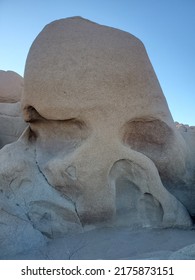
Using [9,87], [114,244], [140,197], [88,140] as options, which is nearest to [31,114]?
[88,140]

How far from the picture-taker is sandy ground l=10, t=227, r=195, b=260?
9.04 ft

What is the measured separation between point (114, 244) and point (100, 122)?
110 cm

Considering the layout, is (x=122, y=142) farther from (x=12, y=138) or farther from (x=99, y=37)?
(x=12, y=138)

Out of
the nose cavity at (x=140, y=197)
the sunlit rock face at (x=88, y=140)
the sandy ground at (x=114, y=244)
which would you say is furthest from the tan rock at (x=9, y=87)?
the sandy ground at (x=114, y=244)

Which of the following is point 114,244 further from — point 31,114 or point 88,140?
point 31,114

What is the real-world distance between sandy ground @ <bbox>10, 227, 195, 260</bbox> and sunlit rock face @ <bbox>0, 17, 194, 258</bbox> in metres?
0.11

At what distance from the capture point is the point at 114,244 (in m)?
2.95

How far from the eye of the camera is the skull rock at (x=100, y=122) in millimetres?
3186

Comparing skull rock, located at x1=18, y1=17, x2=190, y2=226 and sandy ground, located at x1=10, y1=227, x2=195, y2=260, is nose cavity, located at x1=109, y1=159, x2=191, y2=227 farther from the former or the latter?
sandy ground, located at x1=10, y1=227, x2=195, y2=260

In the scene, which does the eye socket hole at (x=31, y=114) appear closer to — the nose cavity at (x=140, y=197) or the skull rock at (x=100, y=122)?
the skull rock at (x=100, y=122)

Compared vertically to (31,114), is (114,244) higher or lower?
lower

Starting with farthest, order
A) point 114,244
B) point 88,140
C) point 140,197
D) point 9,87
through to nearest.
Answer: point 9,87
point 140,197
point 88,140
point 114,244

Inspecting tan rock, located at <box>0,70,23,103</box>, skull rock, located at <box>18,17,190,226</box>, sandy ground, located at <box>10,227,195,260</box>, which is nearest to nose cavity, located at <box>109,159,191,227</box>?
skull rock, located at <box>18,17,190,226</box>

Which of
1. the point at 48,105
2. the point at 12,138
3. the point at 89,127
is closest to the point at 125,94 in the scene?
the point at 89,127
